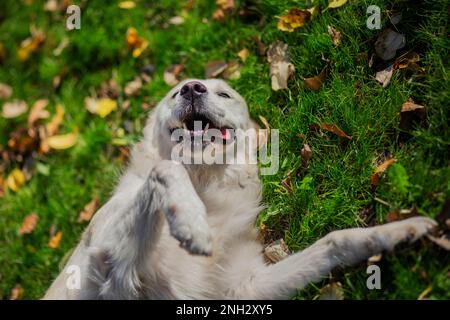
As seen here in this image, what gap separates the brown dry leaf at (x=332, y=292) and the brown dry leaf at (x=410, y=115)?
1.04 metres

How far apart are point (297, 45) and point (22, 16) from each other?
3.42 metres

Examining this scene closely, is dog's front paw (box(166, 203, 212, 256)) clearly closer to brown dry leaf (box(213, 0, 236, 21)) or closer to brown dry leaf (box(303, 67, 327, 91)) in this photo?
brown dry leaf (box(303, 67, 327, 91))

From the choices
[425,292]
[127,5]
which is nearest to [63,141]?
[127,5]

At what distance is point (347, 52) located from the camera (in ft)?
12.5

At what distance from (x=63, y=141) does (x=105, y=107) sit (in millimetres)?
502

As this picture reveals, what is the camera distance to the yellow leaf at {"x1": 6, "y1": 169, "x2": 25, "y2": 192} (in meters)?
5.04

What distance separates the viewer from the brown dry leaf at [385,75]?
3523 mm

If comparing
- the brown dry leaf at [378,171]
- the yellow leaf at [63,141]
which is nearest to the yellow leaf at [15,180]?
the yellow leaf at [63,141]

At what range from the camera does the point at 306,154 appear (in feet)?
12.1

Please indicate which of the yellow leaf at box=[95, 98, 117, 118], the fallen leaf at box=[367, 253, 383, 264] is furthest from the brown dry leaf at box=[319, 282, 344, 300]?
the yellow leaf at box=[95, 98, 117, 118]

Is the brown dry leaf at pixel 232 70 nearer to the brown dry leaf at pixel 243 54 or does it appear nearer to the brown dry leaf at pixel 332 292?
the brown dry leaf at pixel 243 54
